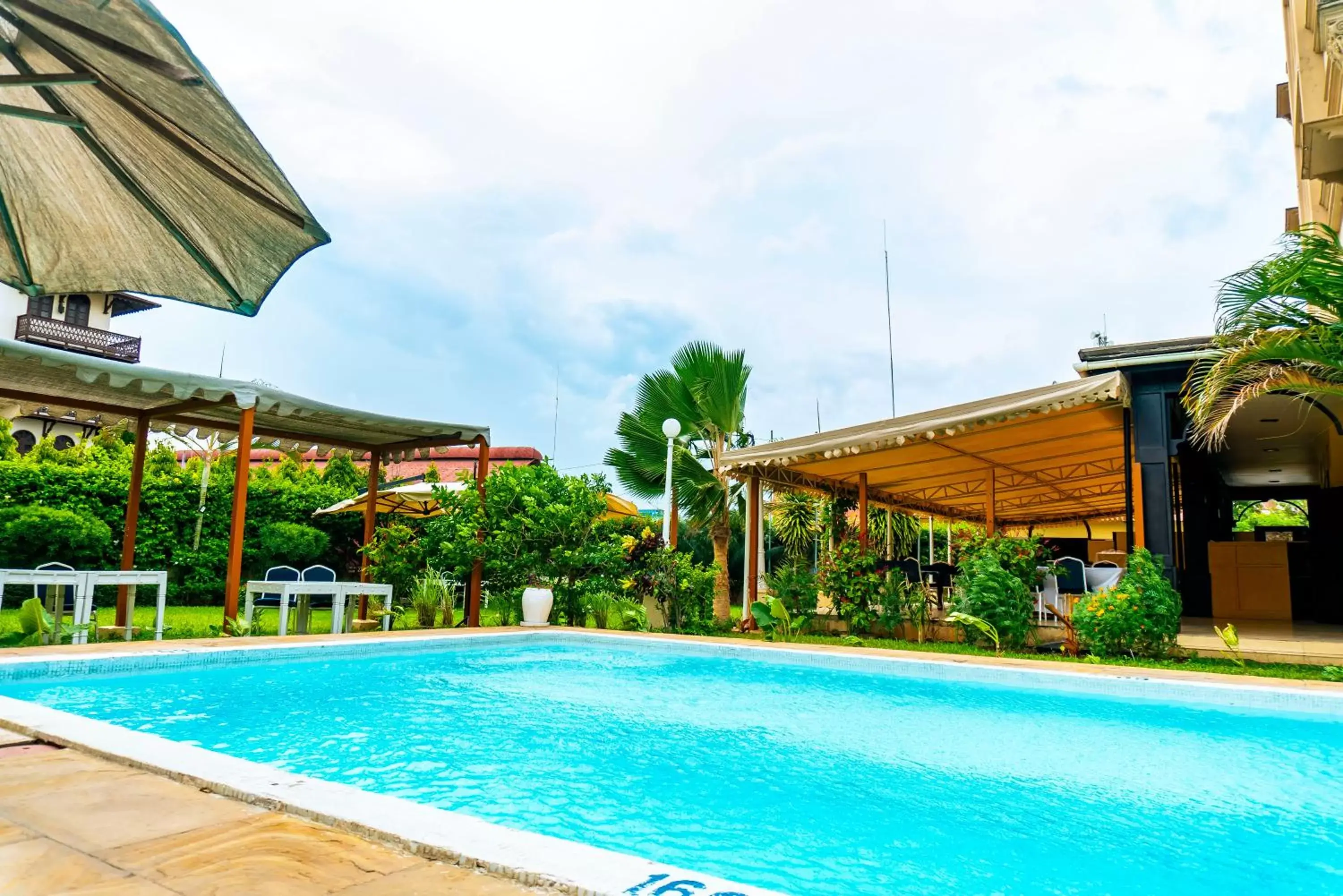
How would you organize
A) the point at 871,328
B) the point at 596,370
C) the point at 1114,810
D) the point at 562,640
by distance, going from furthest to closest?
the point at 596,370 → the point at 871,328 → the point at 562,640 → the point at 1114,810

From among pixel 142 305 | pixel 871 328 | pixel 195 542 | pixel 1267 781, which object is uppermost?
pixel 142 305

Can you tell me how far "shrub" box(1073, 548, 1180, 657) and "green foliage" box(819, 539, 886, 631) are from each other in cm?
270

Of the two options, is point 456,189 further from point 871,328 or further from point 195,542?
point 871,328

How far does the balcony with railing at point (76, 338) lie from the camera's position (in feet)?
85.1

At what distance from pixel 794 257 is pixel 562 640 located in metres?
12.8

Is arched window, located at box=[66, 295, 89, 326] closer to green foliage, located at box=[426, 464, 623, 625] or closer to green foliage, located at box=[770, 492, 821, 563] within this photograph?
green foliage, located at box=[426, 464, 623, 625]

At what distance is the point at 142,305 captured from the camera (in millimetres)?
30625

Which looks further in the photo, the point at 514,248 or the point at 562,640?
the point at 514,248

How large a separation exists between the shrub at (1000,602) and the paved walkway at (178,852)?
8276 millimetres

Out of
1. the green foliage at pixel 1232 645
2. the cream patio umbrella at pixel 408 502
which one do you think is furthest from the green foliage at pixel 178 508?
the green foliage at pixel 1232 645

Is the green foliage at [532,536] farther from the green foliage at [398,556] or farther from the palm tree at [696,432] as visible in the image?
the palm tree at [696,432]

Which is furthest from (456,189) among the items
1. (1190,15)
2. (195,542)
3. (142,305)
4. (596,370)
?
(142,305)

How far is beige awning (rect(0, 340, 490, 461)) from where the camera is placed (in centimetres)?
787

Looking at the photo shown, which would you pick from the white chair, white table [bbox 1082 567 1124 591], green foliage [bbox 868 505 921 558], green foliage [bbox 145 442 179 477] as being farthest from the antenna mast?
the white chair
